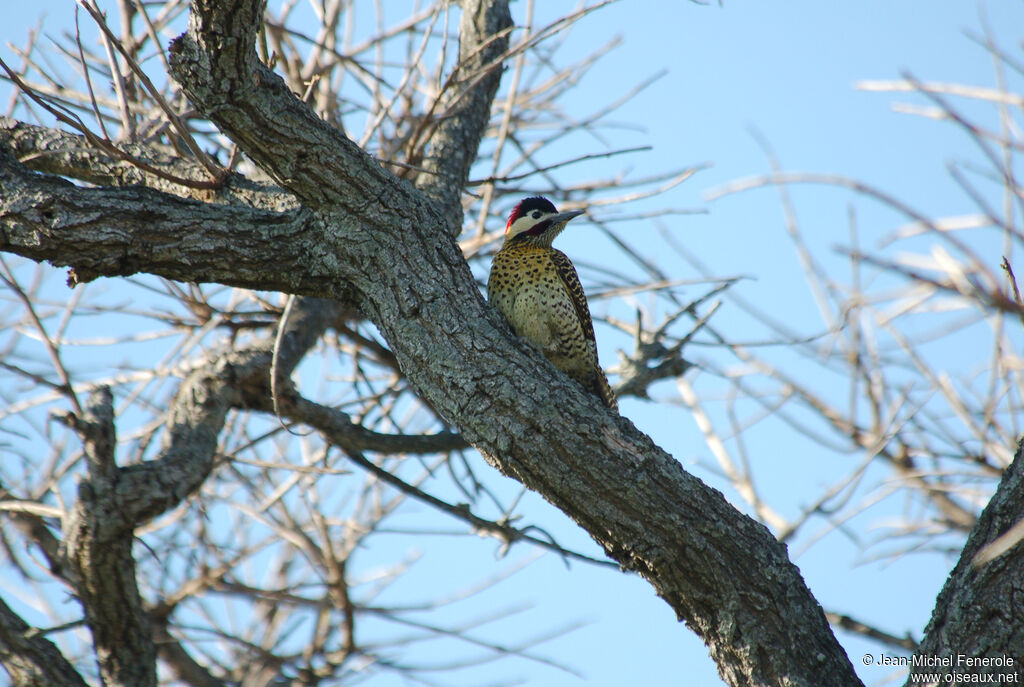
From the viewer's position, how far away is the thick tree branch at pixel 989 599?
8.99 feet

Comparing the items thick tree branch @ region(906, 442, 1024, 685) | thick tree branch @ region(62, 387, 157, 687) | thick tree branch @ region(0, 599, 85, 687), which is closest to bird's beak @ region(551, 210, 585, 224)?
thick tree branch @ region(62, 387, 157, 687)

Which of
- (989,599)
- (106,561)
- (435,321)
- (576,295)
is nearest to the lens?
(989,599)

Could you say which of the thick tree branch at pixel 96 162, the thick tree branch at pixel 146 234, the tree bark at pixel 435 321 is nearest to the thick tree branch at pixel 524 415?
the tree bark at pixel 435 321

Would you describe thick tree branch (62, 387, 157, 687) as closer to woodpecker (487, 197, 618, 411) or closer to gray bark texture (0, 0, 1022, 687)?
gray bark texture (0, 0, 1022, 687)

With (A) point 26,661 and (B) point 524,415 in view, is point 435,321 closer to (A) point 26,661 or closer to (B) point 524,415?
(B) point 524,415

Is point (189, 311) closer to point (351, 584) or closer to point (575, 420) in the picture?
point (351, 584)

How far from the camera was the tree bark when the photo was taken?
311 cm

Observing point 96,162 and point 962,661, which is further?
point 96,162

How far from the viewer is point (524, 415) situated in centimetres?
321

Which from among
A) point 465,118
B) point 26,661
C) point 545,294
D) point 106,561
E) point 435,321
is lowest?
point 26,661

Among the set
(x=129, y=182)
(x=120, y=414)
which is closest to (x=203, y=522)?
(x=120, y=414)

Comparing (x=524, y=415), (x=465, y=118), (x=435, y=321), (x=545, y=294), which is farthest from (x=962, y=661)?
(x=465, y=118)

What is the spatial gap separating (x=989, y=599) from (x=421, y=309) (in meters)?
2.01

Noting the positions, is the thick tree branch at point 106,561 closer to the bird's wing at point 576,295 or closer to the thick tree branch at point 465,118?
the thick tree branch at point 465,118
